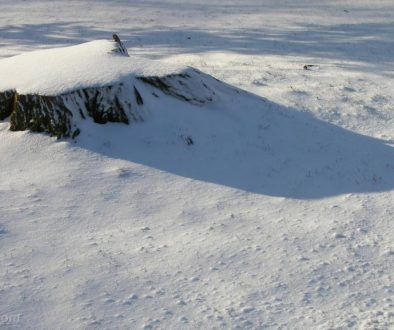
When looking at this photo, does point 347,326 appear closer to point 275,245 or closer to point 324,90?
point 275,245

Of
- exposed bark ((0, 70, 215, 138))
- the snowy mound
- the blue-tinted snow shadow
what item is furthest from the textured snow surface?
the blue-tinted snow shadow

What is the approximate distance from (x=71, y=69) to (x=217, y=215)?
3494 millimetres

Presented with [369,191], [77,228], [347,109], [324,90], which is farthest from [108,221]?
[324,90]

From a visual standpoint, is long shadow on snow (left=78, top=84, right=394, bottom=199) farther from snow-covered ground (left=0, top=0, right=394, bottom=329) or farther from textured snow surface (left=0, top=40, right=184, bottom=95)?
textured snow surface (left=0, top=40, right=184, bottom=95)

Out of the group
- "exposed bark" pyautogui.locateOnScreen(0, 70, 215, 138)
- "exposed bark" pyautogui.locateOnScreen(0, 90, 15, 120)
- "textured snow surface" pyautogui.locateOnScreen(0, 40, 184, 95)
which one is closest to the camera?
"exposed bark" pyautogui.locateOnScreen(0, 70, 215, 138)

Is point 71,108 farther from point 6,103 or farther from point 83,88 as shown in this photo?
point 6,103

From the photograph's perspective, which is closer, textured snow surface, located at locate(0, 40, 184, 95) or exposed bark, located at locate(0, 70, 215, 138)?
exposed bark, located at locate(0, 70, 215, 138)

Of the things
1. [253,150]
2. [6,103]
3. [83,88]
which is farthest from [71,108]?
[253,150]

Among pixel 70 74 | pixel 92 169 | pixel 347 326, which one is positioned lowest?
pixel 347 326

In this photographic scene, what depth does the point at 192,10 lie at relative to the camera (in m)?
22.4

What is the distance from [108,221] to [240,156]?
2599mm

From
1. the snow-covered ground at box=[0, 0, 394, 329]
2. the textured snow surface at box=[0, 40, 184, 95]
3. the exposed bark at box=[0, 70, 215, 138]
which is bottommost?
the snow-covered ground at box=[0, 0, 394, 329]

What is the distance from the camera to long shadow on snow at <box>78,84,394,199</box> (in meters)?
8.28

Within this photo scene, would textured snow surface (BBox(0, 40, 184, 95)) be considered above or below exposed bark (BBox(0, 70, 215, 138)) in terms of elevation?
above
